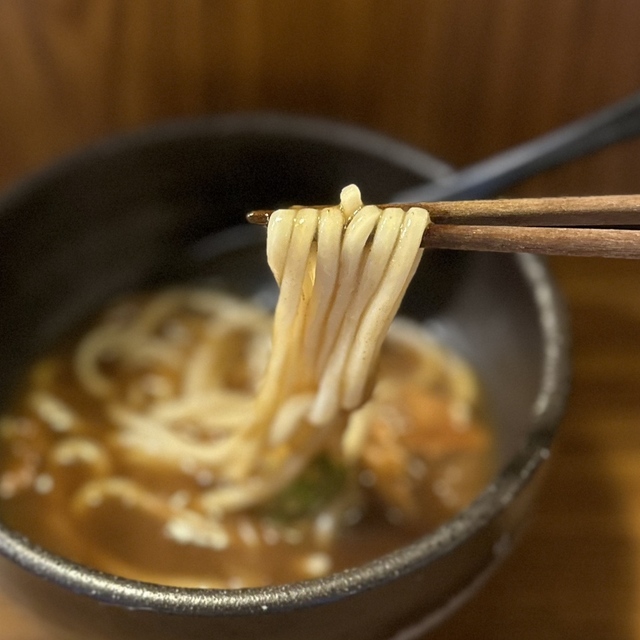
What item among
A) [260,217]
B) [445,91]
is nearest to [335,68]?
[445,91]

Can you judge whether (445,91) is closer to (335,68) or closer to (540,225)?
(335,68)

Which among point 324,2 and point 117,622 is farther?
point 324,2

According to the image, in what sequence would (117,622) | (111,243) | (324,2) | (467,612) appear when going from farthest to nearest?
(111,243) → (324,2) → (467,612) → (117,622)

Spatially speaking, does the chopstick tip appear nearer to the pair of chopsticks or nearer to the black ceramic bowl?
the pair of chopsticks

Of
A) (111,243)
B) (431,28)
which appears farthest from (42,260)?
(431,28)

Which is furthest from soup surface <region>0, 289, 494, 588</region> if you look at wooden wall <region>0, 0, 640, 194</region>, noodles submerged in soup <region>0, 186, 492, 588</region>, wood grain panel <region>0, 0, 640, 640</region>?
wooden wall <region>0, 0, 640, 194</region>

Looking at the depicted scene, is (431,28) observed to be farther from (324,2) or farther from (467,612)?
(467,612)
